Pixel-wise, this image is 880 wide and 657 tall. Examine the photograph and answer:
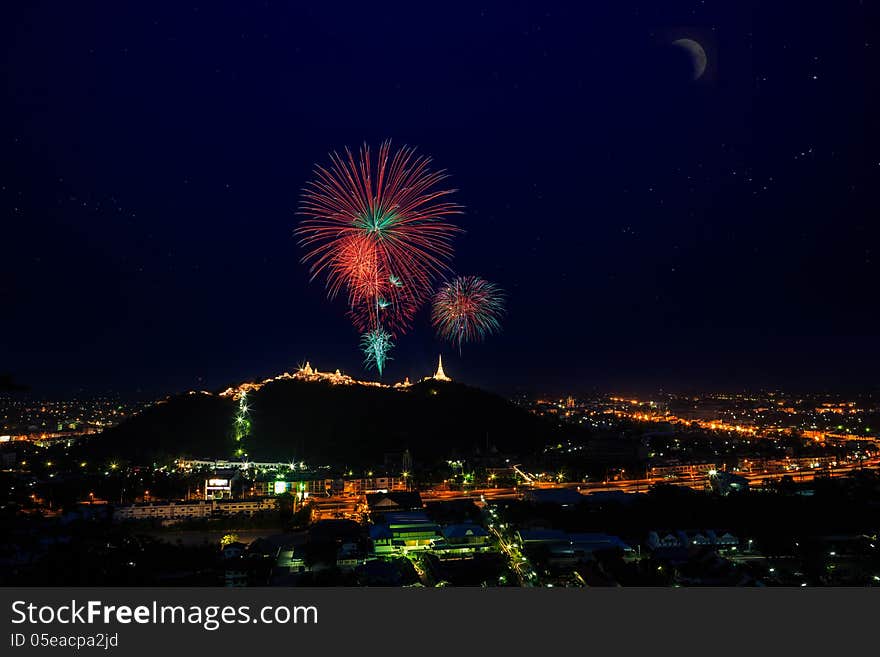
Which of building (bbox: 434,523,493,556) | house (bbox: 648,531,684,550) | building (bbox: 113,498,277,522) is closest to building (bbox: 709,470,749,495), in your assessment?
house (bbox: 648,531,684,550)

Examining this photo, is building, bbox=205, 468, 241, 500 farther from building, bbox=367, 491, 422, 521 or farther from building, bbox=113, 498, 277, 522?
building, bbox=367, 491, 422, 521

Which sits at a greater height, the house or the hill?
the hill

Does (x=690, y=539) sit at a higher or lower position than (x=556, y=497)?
lower

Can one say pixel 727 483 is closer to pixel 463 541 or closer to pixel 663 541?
pixel 663 541

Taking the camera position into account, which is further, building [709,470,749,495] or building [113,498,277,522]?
building [709,470,749,495]

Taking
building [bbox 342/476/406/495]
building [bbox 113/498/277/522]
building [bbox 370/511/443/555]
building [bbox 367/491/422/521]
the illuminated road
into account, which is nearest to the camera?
building [bbox 370/511/443/555]

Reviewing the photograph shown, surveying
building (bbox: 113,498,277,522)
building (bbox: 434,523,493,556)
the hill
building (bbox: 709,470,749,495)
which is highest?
the hill

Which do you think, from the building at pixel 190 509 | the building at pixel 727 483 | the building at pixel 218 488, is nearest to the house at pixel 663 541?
the building at pixel 727 483

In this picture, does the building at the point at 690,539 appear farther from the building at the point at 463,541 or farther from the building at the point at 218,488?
the building at the point at 218,488

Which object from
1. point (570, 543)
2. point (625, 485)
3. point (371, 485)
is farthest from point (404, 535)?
point (625, 485)
